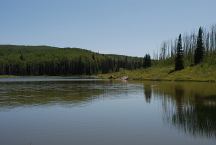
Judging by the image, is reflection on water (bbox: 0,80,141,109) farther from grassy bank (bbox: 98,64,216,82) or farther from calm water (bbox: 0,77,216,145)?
grassy bank (bbox: 98,64,216,82)

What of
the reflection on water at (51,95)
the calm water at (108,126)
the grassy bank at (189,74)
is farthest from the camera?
the grassy bank at (189,74)

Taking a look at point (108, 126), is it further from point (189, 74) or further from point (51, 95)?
point (189, 74)

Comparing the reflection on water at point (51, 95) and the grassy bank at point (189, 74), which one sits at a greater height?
the grassy bank at point (189, 74)

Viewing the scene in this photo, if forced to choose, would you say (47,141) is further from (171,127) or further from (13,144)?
(171,127)

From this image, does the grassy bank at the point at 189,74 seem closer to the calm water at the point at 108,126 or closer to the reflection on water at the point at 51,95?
the reflection on water at the point at 51,95

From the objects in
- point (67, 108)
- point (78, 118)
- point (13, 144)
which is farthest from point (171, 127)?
point (67, 108)

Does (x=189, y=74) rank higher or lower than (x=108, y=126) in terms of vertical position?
higher

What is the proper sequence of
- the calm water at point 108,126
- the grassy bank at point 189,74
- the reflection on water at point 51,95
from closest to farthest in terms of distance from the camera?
1. the calm water at point 108,126
2. the reflection on water at point 51,95
3. the grassy bank at point 189,74

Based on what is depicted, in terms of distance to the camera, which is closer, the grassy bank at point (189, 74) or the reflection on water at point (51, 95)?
the reflection on water at point (51, 95)

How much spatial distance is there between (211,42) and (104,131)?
15968 cm

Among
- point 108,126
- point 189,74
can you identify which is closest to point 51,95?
point 108,126

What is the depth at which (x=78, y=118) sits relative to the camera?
3478cm

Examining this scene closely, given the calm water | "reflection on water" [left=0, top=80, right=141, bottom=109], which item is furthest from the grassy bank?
the calm water

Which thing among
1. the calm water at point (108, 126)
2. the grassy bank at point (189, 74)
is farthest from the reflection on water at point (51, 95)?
the grassy bank at point (189, 74)
